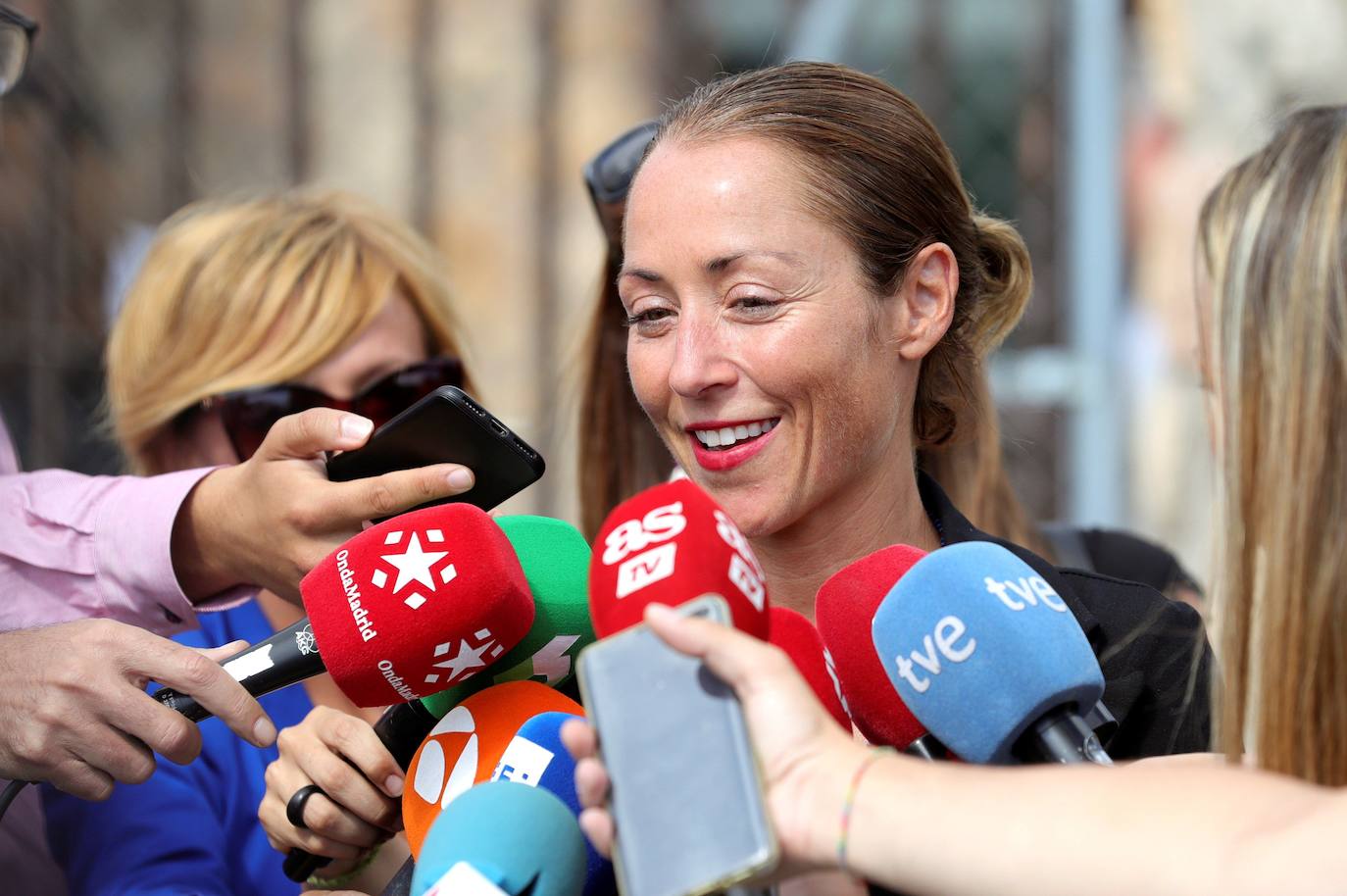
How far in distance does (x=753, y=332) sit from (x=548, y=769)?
58cm

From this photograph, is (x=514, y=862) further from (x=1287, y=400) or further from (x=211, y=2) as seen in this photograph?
(x=211, y=2)

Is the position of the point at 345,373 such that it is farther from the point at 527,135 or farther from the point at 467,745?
the point at 527,135

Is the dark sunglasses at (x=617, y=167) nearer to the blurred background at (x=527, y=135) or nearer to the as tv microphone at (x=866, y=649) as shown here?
the as tv microphone at (x=866, y=649)

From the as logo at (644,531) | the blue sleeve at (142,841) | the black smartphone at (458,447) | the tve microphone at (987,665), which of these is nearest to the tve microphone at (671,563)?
the as logo at (644,531)

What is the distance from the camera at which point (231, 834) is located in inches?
82.1

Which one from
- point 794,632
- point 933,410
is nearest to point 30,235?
point 933,410

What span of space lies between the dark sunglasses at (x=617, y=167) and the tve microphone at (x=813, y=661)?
1154 mm

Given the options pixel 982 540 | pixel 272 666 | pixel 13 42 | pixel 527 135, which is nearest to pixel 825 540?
pixel 982 540

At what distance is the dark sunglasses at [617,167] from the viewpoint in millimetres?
2457

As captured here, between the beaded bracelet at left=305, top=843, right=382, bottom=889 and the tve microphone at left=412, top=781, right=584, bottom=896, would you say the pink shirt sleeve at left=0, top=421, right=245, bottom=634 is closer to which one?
the beaded bracelet at left=305, top=843, right=382, bottom=889

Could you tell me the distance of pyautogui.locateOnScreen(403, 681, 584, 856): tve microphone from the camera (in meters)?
1.42

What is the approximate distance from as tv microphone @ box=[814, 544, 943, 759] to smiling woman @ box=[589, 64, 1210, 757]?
29 centimetres

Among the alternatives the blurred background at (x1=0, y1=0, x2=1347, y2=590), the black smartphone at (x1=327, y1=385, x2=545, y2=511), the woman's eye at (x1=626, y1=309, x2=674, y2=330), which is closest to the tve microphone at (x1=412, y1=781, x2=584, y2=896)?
the black smartphone at (x1=327, y1=385, x2=545, y2=511)

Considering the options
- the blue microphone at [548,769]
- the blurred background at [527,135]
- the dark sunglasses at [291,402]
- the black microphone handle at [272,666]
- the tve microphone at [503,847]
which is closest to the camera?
the tve microphone at [503,847]
